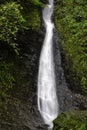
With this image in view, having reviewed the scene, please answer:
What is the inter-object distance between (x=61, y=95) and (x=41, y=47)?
121 inches

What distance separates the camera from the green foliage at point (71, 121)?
1011 cm

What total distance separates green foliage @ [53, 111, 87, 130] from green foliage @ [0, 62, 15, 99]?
3.11 m

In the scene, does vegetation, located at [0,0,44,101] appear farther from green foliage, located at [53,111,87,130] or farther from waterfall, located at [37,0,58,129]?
green foliage, located at [53,111,87,130]

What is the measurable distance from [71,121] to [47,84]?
499cm

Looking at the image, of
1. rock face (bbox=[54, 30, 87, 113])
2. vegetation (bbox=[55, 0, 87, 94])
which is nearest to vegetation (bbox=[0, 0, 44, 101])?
vegetation (bbox=[55, 0, 87, 94])

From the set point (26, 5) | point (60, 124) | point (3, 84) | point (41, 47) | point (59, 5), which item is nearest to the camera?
point (60, 124)

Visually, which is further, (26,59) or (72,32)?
(72,32)

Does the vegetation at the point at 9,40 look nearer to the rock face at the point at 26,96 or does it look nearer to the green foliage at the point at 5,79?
the green foliage at the point at 5,79

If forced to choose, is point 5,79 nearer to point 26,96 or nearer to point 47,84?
point 26,96

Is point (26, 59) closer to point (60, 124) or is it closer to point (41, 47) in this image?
point (41, 47)

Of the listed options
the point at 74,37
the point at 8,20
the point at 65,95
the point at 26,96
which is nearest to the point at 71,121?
the point at 26,96

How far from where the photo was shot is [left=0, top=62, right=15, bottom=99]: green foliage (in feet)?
43.2

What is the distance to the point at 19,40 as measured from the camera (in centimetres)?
1516

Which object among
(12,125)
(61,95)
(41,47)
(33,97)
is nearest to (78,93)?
(61,95)
